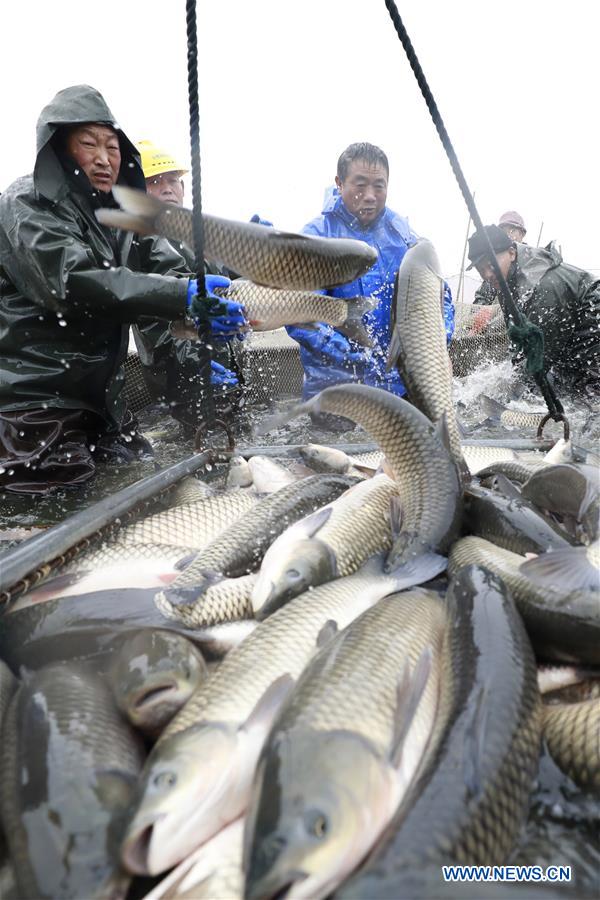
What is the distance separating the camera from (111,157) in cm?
498

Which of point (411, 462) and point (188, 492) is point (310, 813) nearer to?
point (411, 462)

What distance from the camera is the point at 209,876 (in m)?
1.22

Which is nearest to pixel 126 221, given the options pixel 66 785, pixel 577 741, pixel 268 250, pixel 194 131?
pixel 194 131

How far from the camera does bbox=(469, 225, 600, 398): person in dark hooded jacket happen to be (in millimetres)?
8320

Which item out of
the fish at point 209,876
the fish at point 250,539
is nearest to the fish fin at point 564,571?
the fish at point 250,539

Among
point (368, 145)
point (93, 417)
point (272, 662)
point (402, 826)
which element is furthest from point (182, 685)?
point (368, 145)

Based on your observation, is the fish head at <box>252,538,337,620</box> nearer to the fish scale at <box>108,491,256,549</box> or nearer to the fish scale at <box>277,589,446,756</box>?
the fish scale at <box>277,589,446,756</box>

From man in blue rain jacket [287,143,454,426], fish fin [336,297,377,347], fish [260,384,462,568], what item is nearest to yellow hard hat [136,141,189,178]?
man in blue rain jacket [287,143,454,426]

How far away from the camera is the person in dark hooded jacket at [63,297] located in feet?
14.4

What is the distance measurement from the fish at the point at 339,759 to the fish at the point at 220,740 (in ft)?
0.34

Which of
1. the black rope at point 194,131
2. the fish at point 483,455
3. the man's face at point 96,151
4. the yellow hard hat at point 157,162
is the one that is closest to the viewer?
the black rope at point 194,131

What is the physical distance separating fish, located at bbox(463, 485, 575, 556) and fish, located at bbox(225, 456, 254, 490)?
5.20 feet

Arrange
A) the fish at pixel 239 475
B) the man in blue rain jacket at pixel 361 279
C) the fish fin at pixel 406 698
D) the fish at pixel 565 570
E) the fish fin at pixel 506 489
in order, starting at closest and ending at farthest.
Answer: the fish fin at pixel 406 698, the fish at pixel 565 570, the fish fin at pixel 506 489, the fish at pixel 239 475, the man in blue rain jacket at pixel 361 279

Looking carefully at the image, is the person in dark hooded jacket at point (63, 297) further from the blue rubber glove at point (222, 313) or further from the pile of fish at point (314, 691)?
the pile of fish at point (314, 691)
